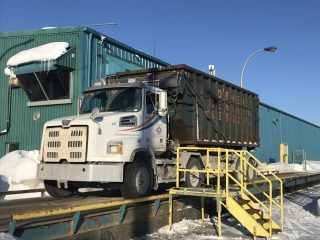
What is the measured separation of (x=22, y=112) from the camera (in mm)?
19969

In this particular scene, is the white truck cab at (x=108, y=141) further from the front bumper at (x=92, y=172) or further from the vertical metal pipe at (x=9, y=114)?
the vertical metal pipe at (x=9, y=114)

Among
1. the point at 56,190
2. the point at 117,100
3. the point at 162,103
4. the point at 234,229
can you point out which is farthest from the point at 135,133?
the point at 234,229

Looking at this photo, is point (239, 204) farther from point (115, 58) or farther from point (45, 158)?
point (115, 58)

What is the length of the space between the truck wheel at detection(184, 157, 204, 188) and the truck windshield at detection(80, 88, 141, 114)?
253 cm

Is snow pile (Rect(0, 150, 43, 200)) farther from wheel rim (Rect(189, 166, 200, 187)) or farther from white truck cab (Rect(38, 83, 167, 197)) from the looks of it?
wheel rim (Rect(189, 166, 200, 187))

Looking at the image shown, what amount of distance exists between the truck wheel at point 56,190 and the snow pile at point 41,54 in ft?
27.1

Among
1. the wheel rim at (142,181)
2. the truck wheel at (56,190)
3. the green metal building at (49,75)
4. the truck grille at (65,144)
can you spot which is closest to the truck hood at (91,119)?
the truck grille at (65,144)

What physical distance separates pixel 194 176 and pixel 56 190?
3.78 metres

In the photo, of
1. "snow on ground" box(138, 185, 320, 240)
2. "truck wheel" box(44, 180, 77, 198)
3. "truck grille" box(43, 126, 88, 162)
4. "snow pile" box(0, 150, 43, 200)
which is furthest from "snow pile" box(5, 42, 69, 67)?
"snow on ground" box(138, 185, 320, 240)

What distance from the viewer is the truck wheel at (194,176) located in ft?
37.8

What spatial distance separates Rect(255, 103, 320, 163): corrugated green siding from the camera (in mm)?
34781

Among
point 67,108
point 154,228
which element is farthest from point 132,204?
point 67,108

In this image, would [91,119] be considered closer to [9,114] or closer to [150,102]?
[150,102]

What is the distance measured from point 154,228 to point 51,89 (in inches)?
440
